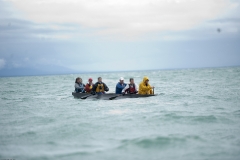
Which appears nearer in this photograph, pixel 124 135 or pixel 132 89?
pixel 124 135

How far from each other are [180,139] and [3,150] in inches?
199

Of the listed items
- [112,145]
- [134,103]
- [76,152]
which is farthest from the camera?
[134,103]

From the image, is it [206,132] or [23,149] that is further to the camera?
[206,132]

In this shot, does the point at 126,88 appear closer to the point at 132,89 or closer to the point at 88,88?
the point at 132,89

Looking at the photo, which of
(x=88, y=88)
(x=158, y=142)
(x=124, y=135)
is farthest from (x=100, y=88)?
(x=158, y=142)

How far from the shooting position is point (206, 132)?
29.1ft

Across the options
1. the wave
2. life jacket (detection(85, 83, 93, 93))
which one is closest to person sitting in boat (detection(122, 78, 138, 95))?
life jacket (detection(85, 83, 93, 93))

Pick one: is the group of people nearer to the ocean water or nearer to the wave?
the ocean water

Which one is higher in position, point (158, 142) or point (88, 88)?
point (88, 88)

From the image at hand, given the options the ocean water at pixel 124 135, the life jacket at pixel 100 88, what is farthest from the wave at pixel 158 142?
the life jacket at pixel 100 88

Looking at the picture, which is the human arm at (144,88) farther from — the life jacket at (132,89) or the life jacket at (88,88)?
the life jacket at (88,88)

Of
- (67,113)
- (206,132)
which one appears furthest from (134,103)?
(206,132)

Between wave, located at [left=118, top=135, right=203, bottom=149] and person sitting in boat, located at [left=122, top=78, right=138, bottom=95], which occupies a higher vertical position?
person sitting in boat, located at [left=122, top=78, right=138, bottom=95]

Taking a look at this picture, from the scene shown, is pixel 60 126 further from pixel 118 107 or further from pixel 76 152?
pixel 118 107
